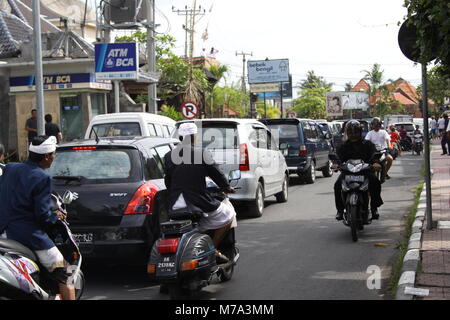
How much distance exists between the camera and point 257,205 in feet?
38.9

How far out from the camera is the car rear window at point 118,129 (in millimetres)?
14312

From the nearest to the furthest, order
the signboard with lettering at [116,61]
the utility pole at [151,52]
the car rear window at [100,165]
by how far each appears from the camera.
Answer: the car rear window at [100,165] < the signboard with lettering at [116,61] < the utility pole at [151,52]

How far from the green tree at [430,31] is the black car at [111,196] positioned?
11.8ft

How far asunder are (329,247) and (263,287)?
2.49 meters

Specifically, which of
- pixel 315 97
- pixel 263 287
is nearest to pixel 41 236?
pixel 263 287

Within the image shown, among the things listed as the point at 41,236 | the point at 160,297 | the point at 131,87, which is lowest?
the point at 160,297

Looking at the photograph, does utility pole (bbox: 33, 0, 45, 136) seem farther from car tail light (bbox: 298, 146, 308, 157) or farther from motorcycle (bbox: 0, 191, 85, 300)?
motorcycle (bbox: 0, 191, 85, 300)

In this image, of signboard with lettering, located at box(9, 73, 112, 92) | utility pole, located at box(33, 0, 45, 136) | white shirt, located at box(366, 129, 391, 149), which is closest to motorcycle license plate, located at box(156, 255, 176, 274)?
utility pole, located at box(33, 0, 45, 136)

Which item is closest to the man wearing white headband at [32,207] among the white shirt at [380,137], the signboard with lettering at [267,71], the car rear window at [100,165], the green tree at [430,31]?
the car rear window at [100,165]

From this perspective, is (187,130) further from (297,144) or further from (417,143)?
(417,143)

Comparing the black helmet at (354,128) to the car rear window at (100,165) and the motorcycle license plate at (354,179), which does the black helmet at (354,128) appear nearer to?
the motorcycle license plate at (354,179)

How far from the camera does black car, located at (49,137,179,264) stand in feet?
22.6

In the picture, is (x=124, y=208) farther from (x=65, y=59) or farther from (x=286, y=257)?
(x=65, y=59)

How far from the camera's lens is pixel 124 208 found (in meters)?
6.96
